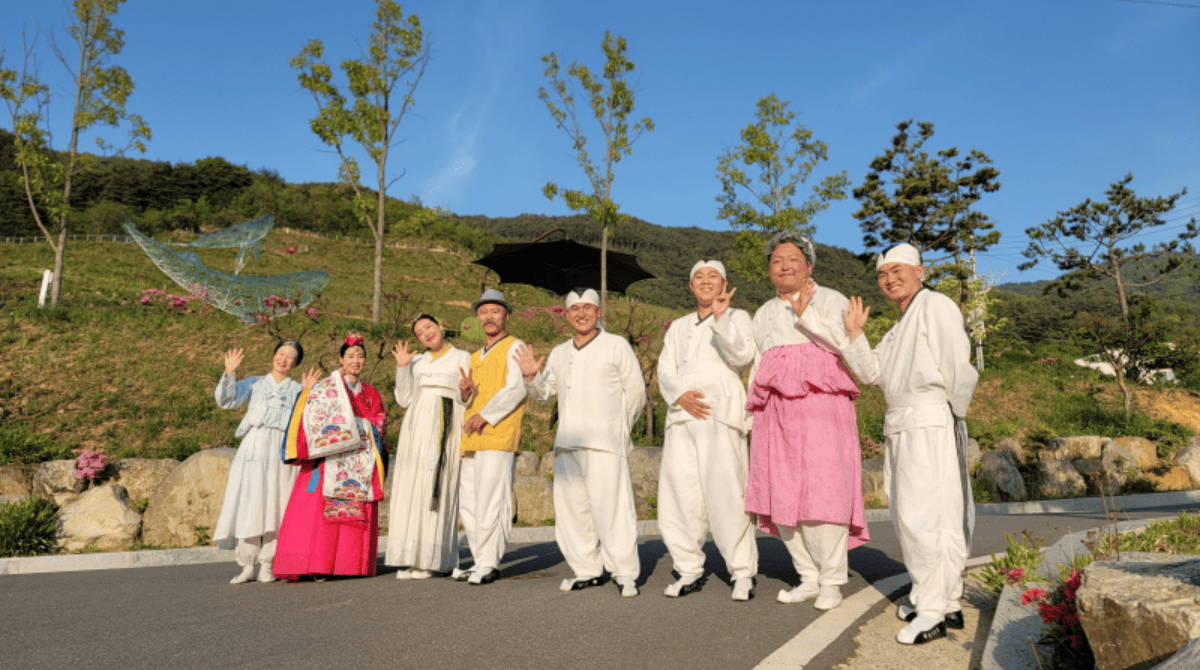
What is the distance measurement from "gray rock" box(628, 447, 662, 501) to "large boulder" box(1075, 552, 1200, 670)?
312 inches

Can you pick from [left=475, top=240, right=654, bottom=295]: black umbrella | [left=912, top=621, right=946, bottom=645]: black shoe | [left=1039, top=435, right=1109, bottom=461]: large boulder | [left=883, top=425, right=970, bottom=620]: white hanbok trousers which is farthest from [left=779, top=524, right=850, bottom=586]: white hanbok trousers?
[left=1039, top=435, right=1109, bottom=461]: large boulder

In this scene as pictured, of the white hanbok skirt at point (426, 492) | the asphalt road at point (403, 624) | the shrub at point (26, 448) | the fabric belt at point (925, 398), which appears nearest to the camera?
the asphalt road at point (403, 624)

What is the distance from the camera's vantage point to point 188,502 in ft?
27.8

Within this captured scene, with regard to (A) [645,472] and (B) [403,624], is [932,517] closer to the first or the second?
(B) [403,624]

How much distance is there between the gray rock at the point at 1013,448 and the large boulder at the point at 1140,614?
1410cm

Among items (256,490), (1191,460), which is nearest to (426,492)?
(256,490)

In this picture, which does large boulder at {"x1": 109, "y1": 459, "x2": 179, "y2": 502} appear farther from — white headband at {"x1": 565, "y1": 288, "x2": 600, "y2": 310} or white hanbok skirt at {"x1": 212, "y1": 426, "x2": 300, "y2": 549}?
white headband at {"x1": 565, "y1": 288, "x2": 600, "y2": 310}

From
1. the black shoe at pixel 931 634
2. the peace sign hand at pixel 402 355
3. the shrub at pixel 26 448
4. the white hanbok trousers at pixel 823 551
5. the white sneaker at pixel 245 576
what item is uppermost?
the peace sign hand at pixel 402 355

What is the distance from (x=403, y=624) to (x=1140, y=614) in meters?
3.26

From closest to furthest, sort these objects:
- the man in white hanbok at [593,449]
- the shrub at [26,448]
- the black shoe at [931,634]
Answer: the black shoe at [931,634]
the man in white hanbok at [593,449]
the shrub at [26,448]

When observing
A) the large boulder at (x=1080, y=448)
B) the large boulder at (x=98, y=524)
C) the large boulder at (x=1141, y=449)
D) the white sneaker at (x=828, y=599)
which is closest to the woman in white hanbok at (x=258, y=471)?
the large boulder at (x=98, y=524)

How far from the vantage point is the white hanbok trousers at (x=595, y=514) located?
16.3ft

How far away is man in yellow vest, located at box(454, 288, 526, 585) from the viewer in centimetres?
540

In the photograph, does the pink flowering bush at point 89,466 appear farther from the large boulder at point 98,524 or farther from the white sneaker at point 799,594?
the white sneaker at point 799,594
